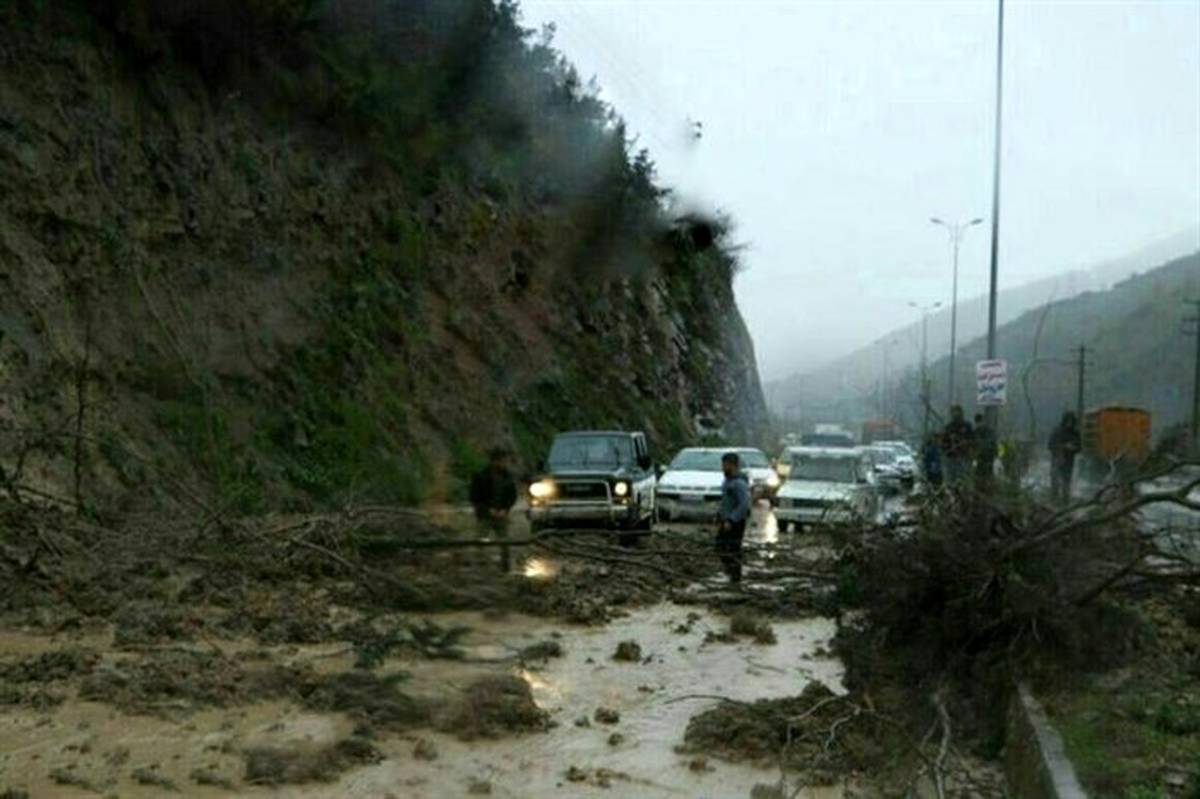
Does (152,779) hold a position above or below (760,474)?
below

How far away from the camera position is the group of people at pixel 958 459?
10281mm

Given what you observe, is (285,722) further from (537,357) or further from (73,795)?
(537,357)

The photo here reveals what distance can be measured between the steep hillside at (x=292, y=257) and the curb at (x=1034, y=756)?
722 centimetres

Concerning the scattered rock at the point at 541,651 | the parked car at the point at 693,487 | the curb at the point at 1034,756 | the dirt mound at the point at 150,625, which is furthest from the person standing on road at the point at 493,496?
the parked car at the point at 693,487

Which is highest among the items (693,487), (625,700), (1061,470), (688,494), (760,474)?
(1061,470)

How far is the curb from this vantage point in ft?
22.7

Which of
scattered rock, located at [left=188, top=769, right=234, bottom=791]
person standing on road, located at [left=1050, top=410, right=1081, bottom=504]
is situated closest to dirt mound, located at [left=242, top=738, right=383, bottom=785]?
scattered rock, located at [left=188, top=769, right=234, bottom=791]

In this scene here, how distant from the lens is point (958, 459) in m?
11.4

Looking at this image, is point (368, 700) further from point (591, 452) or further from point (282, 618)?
point (591, 452)

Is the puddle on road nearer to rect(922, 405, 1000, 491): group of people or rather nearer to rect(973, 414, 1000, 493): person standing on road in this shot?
rect(922, 405, 1000, 491): group of people

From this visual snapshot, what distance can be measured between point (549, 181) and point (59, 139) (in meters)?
19.3

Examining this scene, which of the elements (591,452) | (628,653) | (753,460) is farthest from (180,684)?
(753,460)

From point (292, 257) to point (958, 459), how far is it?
1762cm

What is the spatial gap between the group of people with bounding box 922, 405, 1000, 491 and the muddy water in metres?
1.90
